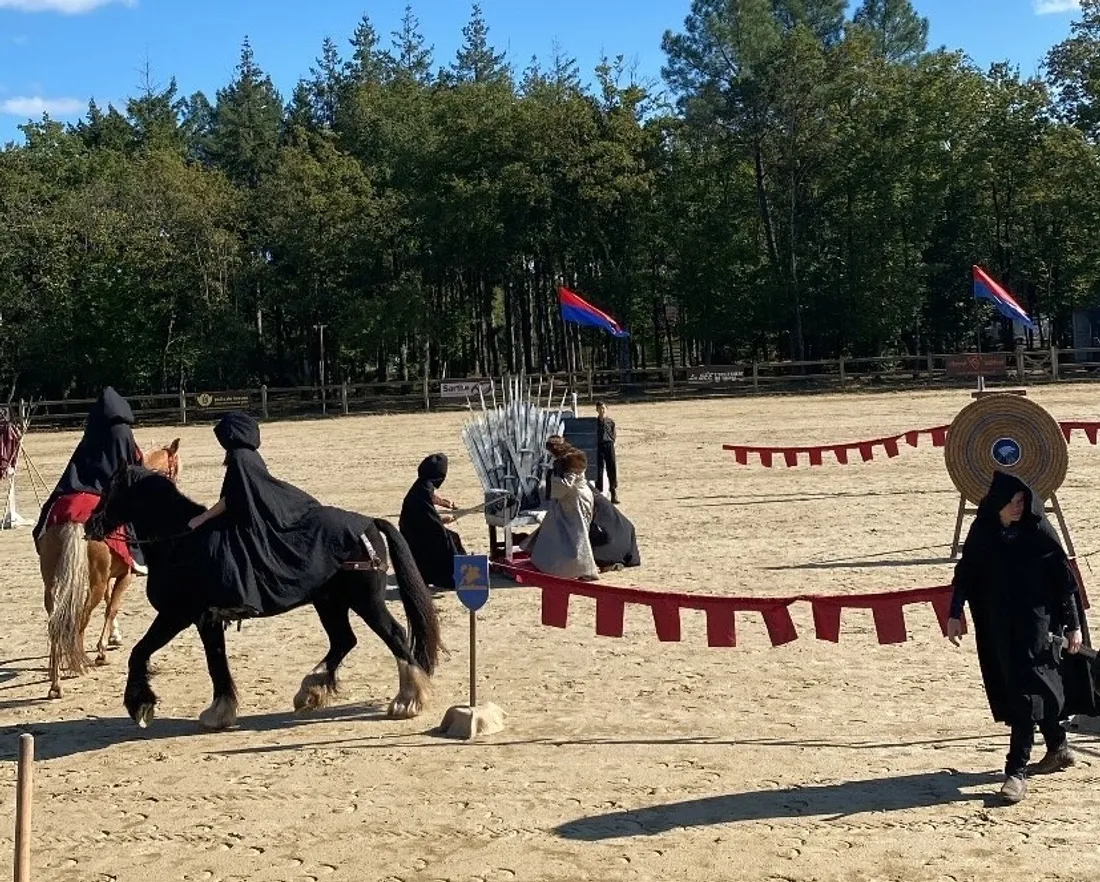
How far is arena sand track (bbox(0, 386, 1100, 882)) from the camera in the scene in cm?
555

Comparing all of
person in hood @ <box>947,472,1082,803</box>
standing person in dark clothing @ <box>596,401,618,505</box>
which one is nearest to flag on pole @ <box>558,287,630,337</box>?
standing person in dark clothing @ <box>596,401,618,505</box>

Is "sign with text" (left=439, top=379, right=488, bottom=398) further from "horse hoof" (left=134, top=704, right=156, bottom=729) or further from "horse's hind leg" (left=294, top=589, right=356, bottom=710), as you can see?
"horse hoof" (left=134, top=704, right=156, bottom=729)

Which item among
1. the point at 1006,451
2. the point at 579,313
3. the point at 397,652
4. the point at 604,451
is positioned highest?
the point at 579,313

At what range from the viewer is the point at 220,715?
7664mm

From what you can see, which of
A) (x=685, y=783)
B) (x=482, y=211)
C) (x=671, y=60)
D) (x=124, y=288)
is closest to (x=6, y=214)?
(x=124, y=288)

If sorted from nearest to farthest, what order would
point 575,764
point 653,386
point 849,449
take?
point 575,764 → point 849,449 → point 653,386

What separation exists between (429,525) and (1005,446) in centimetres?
566

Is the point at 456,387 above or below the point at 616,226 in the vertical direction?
below

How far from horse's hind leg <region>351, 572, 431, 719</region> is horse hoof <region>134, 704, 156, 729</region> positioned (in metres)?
1.32

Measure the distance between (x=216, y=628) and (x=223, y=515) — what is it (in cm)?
70

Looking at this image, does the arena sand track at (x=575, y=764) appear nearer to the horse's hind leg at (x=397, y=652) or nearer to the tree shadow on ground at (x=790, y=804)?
the tree shadow on ground at (x=790, y=804)

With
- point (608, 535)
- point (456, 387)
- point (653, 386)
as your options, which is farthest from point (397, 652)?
point (653, 386)

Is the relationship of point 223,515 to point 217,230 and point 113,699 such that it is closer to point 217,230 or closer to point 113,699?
point 113,699

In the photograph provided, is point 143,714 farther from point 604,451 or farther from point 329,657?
point 604,451
